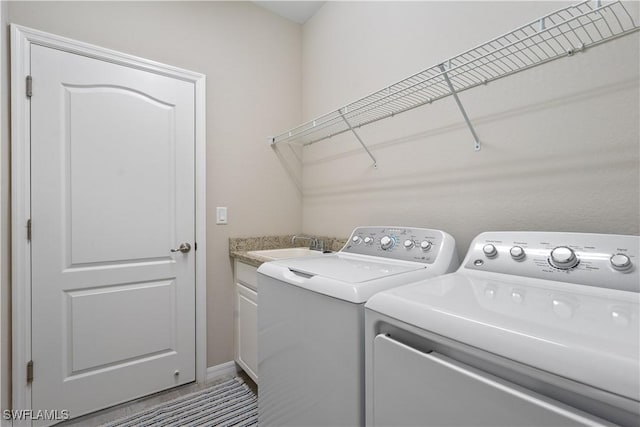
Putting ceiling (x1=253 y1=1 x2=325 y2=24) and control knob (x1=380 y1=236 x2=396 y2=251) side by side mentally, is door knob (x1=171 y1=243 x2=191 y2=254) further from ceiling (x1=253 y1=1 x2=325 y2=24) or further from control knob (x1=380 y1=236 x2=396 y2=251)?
ceiling (x1=253 y1=1 x2=325 y2=24)

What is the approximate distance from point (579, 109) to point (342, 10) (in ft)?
5.48

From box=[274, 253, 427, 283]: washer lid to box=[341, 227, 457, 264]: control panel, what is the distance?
4 cm

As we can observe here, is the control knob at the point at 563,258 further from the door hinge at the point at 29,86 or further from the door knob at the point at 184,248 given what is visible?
the door hinge at the point at 29,86

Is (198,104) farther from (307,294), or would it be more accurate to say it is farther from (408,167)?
(307,294)

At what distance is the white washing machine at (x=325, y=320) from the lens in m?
0.85

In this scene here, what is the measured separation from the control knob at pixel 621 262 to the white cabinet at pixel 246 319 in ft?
5.08

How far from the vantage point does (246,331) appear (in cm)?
193

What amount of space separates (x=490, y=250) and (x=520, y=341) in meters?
0.57

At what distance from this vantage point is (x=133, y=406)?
1745 mm

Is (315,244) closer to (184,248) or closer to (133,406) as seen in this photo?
(184,248)

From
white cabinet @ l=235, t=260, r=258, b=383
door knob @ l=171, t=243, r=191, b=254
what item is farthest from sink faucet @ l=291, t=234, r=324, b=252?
door knob @ l=171, t=243, r=191, b=254

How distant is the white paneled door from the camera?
1.54 m

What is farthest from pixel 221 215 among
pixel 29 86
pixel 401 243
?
pixel 401 243

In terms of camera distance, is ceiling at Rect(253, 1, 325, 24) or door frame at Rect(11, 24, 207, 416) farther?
ceiling at Rect(253, 1, 325, 24)
